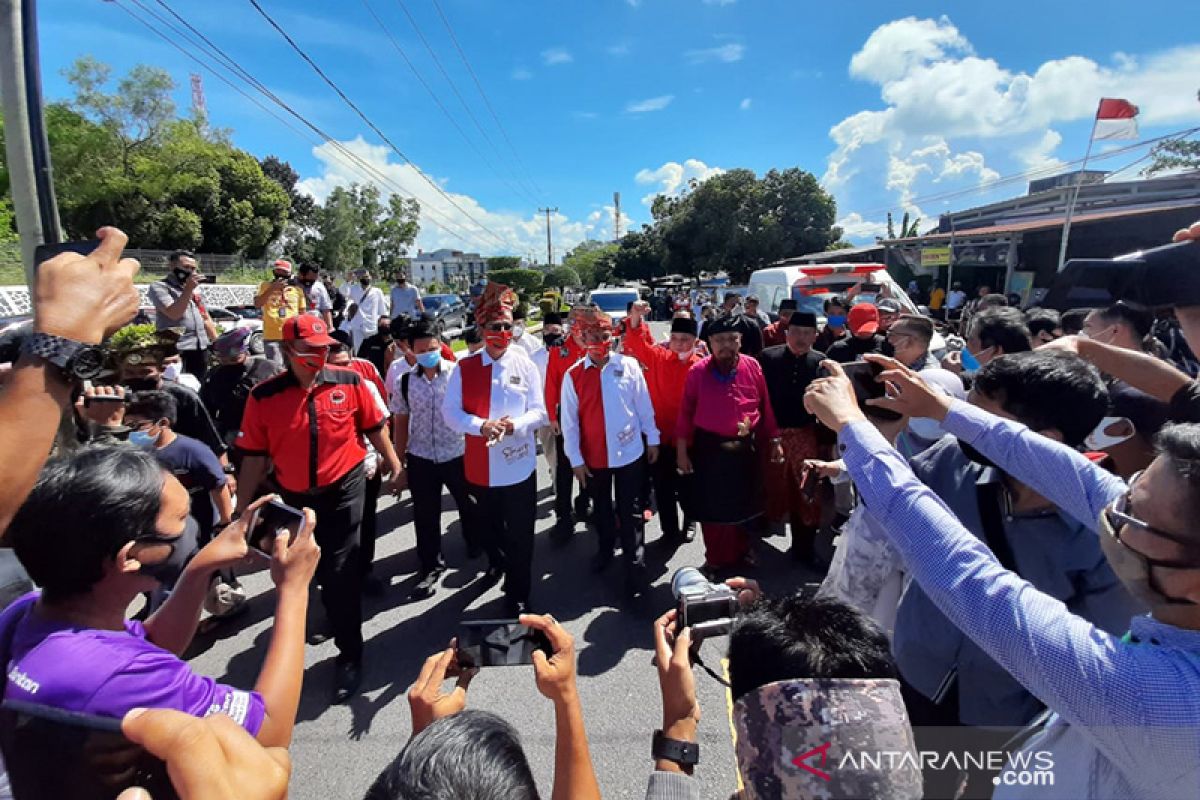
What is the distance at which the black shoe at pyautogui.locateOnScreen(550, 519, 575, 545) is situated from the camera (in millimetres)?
4602

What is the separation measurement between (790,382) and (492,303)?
2335 millimetres

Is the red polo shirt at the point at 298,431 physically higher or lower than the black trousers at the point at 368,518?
higher

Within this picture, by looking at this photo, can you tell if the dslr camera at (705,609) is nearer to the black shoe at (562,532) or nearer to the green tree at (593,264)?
the black shoe at (562,532)

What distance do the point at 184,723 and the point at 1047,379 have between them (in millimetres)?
2251

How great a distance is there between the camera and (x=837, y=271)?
30.4 ft

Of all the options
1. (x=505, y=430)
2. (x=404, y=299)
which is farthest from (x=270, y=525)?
(x=404, y=299)

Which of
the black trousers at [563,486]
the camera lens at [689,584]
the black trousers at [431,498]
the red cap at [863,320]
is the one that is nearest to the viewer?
the camera lens at [689,584]

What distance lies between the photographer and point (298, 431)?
2.90m

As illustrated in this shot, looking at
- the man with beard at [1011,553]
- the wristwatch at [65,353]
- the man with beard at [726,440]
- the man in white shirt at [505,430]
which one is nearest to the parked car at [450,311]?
the man in white shirt at [505,430]

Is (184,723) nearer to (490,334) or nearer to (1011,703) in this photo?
(1011,703)

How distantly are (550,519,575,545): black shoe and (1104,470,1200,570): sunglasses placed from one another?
390 centimetres

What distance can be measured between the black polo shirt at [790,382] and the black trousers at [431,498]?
7.92ft

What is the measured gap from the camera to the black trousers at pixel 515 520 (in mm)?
3414

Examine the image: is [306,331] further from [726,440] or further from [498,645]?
[726,440]
